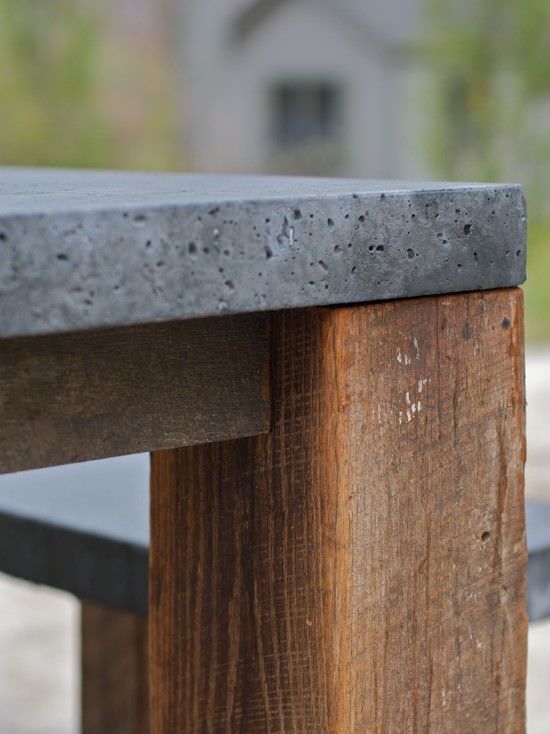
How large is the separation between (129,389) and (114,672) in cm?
148

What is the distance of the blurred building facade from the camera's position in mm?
13742

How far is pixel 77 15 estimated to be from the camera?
10.8 meters

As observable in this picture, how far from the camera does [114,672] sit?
2066 millimetres

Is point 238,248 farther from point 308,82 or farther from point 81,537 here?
point 308,82

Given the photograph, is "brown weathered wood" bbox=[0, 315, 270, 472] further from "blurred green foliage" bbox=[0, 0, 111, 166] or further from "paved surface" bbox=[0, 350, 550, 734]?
"blurred green foliage" bbox=[0, 0, 111, 166]

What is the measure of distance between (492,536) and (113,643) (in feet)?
4.49

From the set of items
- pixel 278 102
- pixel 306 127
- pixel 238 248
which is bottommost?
pixel 306 127

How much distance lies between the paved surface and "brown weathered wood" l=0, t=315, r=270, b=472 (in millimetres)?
1575

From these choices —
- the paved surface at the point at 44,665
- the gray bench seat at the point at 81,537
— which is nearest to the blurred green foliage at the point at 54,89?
the paved surface at the point at 44,665

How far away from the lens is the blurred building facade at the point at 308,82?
13742 mm

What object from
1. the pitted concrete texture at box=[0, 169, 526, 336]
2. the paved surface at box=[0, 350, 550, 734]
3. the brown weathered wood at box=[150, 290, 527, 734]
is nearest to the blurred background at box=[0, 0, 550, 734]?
the paved surface at box=[0, 350, 550, 734]

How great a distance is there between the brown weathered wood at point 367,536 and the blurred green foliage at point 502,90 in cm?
749

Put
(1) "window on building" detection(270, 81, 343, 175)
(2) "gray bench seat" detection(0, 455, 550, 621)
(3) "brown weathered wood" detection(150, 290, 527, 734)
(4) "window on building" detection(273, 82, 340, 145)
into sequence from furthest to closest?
1. (4) "window on building" detection(273, 82, 340, 145)
2. (1) "window on building" detection(270, 81, 343, 175)
3. (2) "gray bench seat" detection(0, 455, 550, 621)
4. (3) "brown weathered wood" detection(150, 290, 527, 734)

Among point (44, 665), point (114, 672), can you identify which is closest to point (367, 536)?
point (114, 672)
